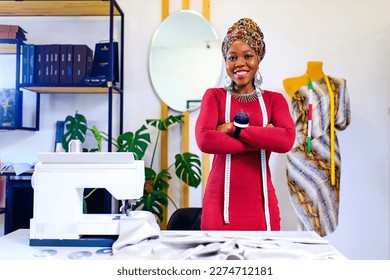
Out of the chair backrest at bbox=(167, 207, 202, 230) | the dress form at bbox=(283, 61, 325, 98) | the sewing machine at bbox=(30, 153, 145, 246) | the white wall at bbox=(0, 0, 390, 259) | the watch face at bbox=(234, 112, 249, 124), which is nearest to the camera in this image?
the sewing machine at bbox=(30, 153, 145, 246)

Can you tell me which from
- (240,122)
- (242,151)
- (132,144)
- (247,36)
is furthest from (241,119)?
(132,144)

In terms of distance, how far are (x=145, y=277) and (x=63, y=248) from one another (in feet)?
1.19

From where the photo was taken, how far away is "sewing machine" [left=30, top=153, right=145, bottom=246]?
99 cm

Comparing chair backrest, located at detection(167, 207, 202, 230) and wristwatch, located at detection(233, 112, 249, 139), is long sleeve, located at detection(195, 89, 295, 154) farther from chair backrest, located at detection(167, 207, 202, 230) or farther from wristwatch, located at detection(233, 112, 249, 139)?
chair backrest, located at detection(167, 207, 202, 230)

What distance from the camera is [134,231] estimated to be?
96 centimetres

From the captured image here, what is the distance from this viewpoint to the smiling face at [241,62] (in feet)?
4.30

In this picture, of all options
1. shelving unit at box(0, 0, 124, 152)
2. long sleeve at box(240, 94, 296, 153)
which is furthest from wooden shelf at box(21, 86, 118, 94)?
long sleeve at box(240, 94, 296, 153)

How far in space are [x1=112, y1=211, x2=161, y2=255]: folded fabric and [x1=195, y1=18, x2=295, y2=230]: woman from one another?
A: 36 cm

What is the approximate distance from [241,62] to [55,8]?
181 cm

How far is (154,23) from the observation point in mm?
2654

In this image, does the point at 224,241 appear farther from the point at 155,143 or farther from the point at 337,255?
the point at 155,143

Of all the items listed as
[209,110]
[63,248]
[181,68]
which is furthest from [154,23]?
[63,248]

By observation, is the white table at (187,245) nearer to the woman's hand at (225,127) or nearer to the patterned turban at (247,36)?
the woman's hand at (225,127)

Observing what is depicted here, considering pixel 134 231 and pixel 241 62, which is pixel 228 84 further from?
pixel 134 231
